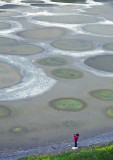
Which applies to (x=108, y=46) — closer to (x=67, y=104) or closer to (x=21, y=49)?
(x=21, y=49)

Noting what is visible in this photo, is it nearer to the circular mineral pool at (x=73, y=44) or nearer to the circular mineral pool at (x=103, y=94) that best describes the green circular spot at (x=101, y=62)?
the circular mineral pool at (x=73, y=44)

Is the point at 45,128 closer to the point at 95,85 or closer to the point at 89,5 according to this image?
the point at 95,85

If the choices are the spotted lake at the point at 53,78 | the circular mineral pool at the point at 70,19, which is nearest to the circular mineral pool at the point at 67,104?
the spotted lake at the point at 53,78

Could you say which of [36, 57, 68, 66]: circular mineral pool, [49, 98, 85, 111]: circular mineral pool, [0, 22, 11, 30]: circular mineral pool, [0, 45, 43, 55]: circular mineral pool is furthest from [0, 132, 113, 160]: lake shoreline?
[0, 22, 11, 30]: circular mineral pool

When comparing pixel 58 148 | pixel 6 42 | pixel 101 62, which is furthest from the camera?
pixel 6 42

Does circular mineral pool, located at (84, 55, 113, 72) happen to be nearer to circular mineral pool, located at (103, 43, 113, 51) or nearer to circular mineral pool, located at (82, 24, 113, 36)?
circular mineral pool, located at (103, 43, 113, 51)

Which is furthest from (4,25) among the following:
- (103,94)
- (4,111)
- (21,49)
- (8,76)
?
(4,111)
